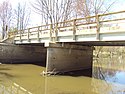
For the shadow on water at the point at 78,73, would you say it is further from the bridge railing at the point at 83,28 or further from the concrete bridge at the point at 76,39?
the bridge railing at the point at 83,28

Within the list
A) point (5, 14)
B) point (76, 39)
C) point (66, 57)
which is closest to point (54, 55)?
point (66, 57)

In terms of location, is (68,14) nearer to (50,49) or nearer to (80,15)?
(80,15)

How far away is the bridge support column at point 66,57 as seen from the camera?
54.3 ft

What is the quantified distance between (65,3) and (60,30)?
63.1ft

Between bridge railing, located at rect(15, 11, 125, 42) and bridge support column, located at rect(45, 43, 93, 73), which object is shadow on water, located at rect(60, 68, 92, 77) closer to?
bridge support column, located at rect(45, 43, 93, 73)

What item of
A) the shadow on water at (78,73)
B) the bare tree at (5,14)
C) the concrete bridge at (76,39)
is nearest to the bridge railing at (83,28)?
the concrete bridge at (76,39)

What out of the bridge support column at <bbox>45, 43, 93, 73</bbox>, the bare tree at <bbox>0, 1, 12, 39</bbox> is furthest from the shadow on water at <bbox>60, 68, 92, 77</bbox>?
the bare tree at <bbox>0, 1, 12, 39</bbox>

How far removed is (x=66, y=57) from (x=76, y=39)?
297cm

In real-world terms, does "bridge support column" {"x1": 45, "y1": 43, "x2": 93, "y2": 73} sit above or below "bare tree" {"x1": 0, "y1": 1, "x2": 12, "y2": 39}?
below

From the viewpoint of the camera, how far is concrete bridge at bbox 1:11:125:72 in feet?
39.5

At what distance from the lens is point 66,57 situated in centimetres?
1750

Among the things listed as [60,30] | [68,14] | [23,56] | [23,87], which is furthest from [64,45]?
[68,14]

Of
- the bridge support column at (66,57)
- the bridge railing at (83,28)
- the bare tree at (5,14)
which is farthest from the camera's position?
the bare tree at (5,14)

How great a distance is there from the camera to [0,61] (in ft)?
84.0
